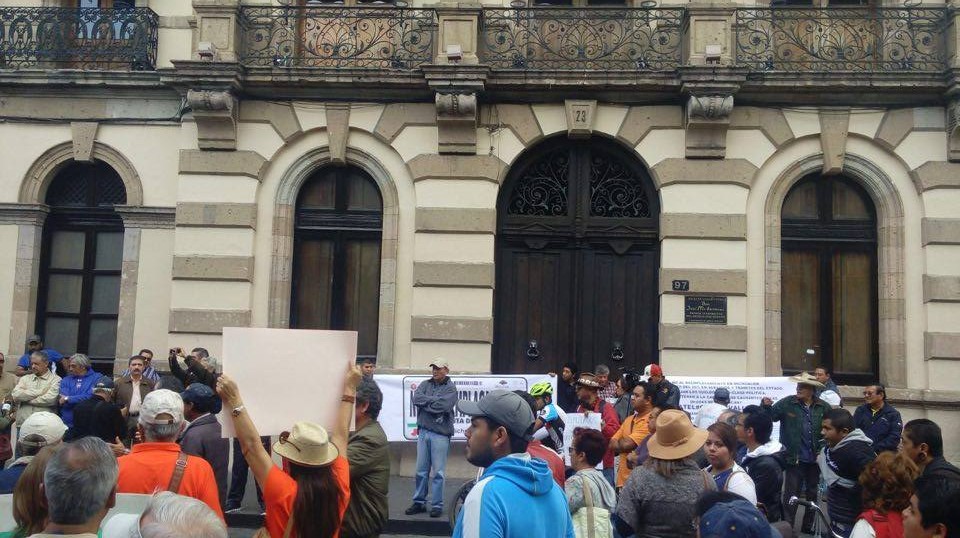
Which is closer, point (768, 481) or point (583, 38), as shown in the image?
point (768, 481)

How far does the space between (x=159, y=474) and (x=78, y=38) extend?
1295 centimetres

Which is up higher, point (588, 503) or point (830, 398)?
point (830, 398)

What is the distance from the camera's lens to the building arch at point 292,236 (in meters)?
14.5

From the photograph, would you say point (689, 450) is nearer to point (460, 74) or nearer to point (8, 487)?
point (8, 487)

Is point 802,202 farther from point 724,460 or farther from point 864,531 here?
point 864,531

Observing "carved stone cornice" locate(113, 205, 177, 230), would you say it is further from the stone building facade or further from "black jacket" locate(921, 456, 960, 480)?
"black jacket" locate(921, 456, 960, 480)

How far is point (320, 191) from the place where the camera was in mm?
15203

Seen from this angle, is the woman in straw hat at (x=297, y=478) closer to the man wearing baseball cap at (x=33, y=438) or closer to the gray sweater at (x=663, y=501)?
the man wearing baseball cap at (x=33, y=438)

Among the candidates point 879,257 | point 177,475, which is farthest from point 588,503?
point 879,257

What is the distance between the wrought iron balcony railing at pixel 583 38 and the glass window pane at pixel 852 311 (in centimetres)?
426

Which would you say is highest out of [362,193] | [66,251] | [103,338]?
[362,193]

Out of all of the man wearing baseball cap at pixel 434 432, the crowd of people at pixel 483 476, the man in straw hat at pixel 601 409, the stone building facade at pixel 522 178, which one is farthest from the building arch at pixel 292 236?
the crowd of people at pixel 483 476

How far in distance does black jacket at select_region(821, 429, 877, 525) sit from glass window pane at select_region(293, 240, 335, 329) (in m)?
9.72

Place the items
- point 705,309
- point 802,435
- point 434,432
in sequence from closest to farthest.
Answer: point 802,435, point 434,432, point 705,309
